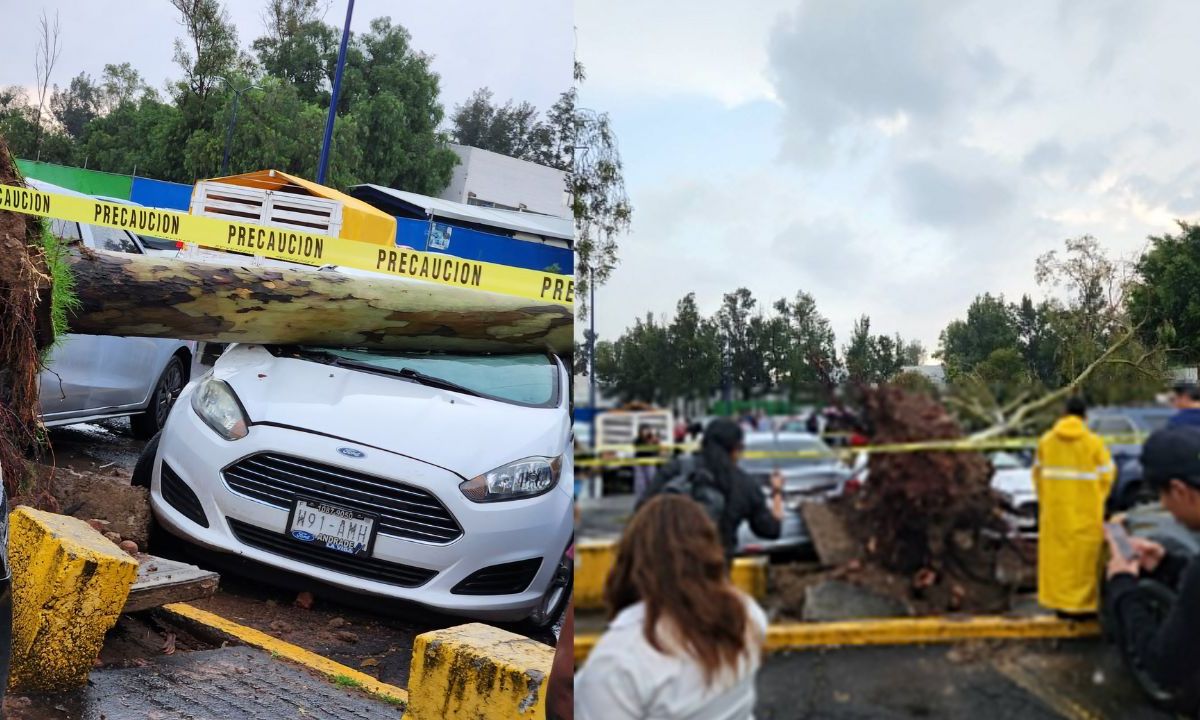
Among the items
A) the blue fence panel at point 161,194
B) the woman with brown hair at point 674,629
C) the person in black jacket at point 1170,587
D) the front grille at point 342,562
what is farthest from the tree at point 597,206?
the blue fence panel at point 161,194

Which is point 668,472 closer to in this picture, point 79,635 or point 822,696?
point 822,696

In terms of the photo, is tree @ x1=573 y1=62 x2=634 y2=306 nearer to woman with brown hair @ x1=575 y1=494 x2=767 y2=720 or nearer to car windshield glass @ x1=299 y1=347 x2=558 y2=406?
woman with brown hair @ x1=575 y1=494 x2=767 y2=720

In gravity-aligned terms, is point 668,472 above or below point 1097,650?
above

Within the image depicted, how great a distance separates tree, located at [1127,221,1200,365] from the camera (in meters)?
0.83

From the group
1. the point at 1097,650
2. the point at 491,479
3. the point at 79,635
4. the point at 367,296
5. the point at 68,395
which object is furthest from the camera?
the point at 68,395

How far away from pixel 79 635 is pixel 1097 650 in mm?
2557

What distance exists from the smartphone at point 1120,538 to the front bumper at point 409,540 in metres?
1.06

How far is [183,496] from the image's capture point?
221 centimetres

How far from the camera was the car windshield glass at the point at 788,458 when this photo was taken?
847 millimetres

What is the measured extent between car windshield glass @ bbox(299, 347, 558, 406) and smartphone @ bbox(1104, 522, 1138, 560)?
116cm

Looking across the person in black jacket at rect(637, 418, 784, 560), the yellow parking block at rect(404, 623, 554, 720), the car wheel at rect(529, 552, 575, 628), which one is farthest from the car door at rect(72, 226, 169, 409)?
the person in black jacket at rect(637, 418, 784, 560)

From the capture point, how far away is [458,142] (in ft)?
6.17

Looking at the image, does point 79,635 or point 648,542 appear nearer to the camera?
point 648,542

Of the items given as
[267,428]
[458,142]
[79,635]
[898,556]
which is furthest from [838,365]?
[79,635]
